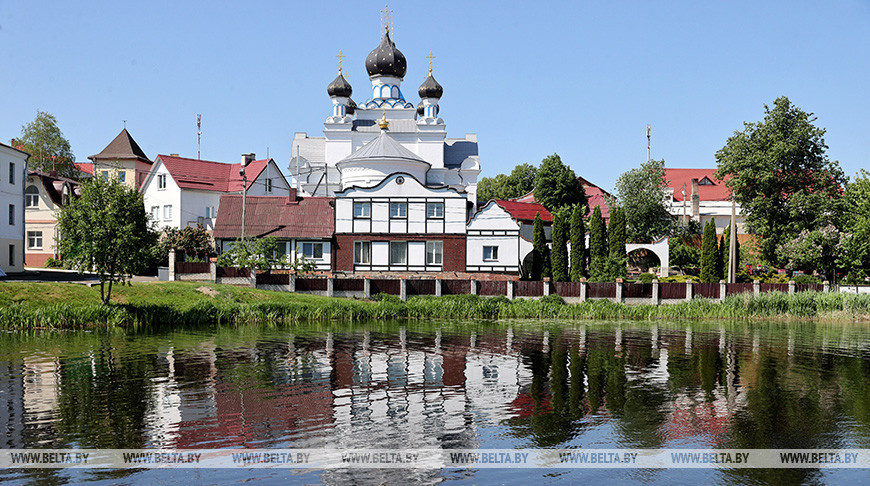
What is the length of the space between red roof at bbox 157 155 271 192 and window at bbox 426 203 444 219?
2105 centimetres

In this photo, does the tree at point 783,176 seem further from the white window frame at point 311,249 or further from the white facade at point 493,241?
the white window frame at point 311,249

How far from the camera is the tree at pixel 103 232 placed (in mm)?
31359

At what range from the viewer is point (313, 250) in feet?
166

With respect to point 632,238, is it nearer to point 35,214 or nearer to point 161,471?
point 35,214

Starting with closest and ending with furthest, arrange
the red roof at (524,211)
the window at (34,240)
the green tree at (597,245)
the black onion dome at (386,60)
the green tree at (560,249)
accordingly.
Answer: the green tree at (597,245)
the green tree at (560,249)
the red roof at (524,211)
the window at (34,240)
the black onion dome at (386,60)

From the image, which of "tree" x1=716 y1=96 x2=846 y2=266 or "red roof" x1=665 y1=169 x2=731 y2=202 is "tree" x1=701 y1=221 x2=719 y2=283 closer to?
"tree" x1=716 y1=96 x2=846 y2=266

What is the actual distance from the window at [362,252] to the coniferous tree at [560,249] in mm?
12892

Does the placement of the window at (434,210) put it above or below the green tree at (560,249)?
above

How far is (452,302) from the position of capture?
39688 millimetres

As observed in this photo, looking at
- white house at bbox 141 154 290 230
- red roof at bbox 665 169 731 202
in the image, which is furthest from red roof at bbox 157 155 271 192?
red roof at bbox 665 169 731 202

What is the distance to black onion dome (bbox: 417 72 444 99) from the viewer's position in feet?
227

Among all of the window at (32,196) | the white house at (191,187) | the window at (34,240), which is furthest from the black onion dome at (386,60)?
the window at (34,240)

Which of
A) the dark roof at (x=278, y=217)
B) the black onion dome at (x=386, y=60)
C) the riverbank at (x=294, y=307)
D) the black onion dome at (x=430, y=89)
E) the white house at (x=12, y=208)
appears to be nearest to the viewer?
the riverbank at (x=294, y=307)

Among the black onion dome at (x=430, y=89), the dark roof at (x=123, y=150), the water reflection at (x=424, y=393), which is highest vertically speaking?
the black onion dome at (x=430, y=89)
